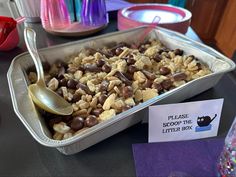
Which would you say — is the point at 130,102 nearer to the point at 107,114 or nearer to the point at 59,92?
the point at 107,114

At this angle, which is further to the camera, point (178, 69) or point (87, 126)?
point (178, 69)

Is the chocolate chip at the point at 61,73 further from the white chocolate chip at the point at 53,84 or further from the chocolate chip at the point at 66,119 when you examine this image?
the chocolate chip at the point at 66,119

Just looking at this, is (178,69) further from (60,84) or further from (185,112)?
(60,84)

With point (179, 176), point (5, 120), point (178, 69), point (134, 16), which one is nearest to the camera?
point (179, 176)

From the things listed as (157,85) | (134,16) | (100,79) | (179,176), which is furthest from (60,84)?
(134,16)

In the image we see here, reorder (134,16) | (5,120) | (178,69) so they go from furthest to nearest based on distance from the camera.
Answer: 1. (134,16)
2. (178,69)
3. (5,120)

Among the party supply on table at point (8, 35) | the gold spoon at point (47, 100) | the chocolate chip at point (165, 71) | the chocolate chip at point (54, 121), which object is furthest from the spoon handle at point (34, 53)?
the chocolate chip at point (165, 71)

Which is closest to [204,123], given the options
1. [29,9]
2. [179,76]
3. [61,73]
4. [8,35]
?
[179,76]
